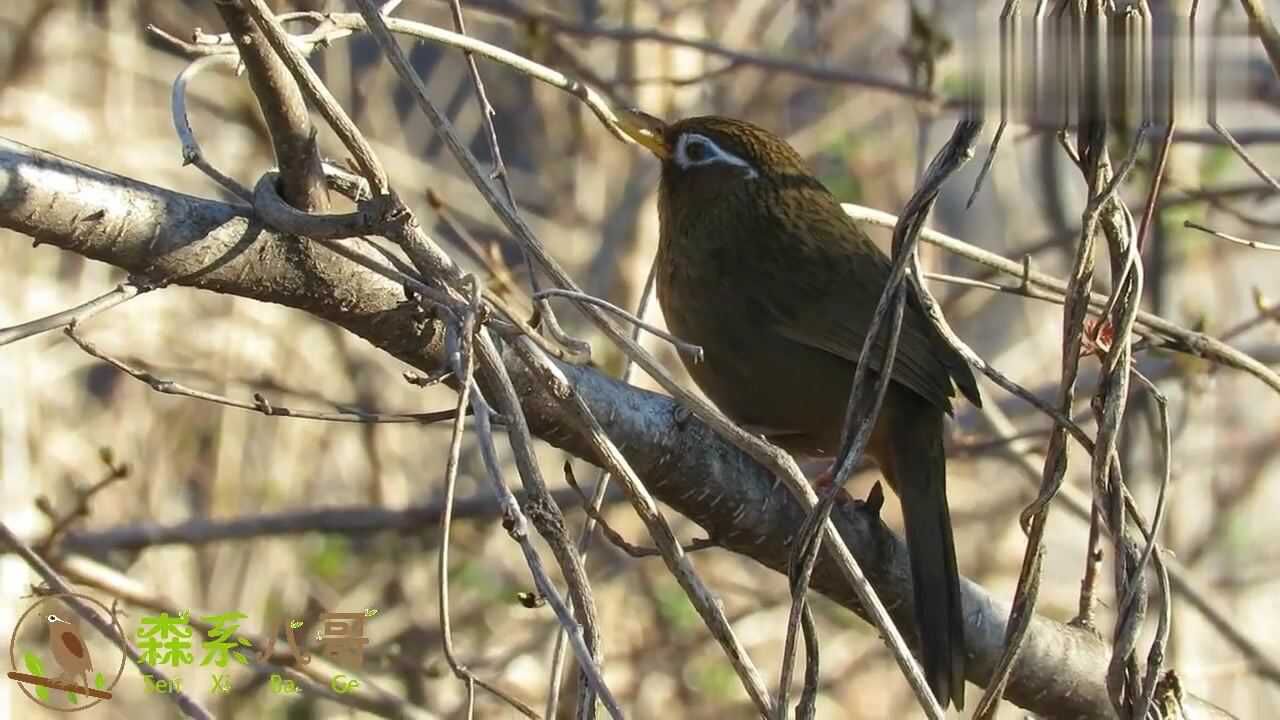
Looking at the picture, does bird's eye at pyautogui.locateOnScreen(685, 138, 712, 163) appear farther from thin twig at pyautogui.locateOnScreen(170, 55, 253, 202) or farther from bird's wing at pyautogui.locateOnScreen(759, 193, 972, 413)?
→ thin twig at pyautogui.locateOnScreen(170, 55, 253, 202)

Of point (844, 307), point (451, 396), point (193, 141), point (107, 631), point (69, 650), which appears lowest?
point (451, 396)

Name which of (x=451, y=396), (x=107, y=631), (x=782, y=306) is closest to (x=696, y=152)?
(x=782, y=306)

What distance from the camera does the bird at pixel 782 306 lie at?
394cm

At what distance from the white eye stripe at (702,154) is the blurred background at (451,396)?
0.40 metres

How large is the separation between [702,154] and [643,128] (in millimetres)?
319

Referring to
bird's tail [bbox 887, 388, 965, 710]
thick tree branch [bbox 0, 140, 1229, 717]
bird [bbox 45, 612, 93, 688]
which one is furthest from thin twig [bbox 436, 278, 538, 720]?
bird's tail [bbox 887, 388, 965, 710]

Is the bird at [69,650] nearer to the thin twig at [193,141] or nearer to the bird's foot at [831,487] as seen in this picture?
the thin twig at [193,141]

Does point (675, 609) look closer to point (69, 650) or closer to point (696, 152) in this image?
point (696, 152)

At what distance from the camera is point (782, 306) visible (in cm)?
417

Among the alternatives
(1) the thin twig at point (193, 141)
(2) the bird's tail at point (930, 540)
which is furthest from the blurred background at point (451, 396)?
(1) the thin twig at point (193, 141)

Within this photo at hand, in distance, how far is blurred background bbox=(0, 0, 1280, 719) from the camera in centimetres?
559

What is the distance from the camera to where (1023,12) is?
255cm

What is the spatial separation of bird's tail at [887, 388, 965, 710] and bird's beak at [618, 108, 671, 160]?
41.4 inches

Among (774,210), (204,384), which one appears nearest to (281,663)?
(774,210)
